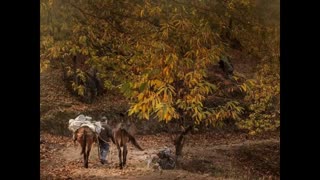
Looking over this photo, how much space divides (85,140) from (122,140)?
0.36 metres

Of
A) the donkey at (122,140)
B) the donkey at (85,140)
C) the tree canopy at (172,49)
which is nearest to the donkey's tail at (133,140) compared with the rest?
the donkey at (122,140)

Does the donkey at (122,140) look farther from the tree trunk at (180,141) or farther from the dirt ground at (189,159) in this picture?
the tree trunk at (180,141)

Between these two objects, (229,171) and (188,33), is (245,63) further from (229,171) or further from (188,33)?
(229,171)

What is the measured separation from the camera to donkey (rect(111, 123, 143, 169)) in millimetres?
4504

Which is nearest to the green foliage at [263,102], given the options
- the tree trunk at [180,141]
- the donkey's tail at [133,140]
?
the tree trunk at [180,141]

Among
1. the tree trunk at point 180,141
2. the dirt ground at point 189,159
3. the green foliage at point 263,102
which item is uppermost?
the green foliage at point 263,102

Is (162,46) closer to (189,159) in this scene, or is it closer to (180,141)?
(180,141)

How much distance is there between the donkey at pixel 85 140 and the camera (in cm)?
449

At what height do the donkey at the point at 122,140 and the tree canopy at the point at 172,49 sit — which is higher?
the tree canopy at the point at 172,49

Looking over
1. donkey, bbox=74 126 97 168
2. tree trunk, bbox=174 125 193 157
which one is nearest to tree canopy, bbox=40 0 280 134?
tree trunk, bbox=174 125 193 157

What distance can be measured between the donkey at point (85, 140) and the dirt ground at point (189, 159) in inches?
1.7

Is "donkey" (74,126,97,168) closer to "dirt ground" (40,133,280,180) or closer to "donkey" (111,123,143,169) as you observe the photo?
"dirt ground" (40,133,280,180)

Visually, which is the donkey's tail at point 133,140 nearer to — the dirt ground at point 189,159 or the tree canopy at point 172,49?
the dirt ground at point 189,159
